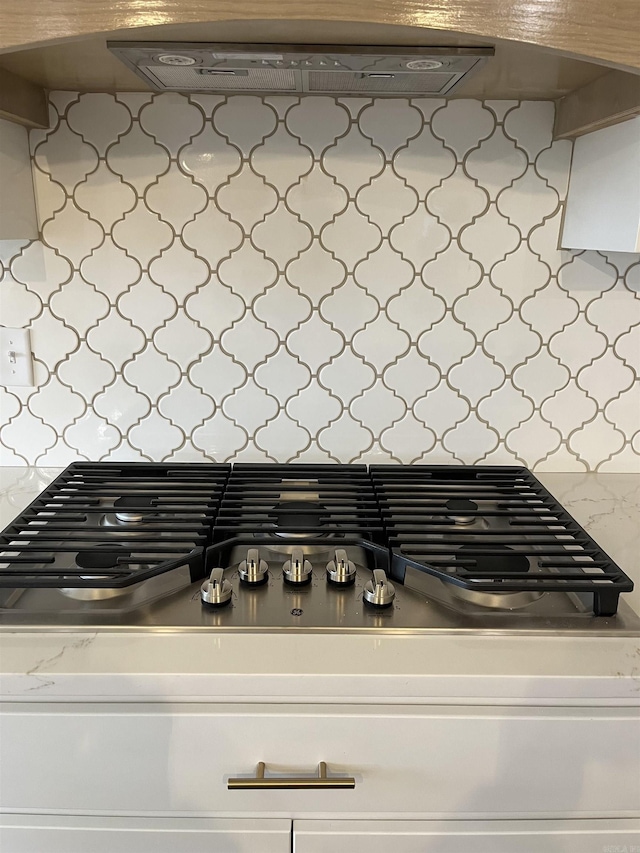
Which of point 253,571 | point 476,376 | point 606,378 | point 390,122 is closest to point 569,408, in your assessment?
point 606,378

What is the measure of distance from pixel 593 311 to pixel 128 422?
37.2 inches

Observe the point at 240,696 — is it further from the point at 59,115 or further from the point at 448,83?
the point at 59,115

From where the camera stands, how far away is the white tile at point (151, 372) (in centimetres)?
134

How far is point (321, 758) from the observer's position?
83cm

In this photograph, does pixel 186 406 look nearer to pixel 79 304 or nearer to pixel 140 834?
pixel 79 304

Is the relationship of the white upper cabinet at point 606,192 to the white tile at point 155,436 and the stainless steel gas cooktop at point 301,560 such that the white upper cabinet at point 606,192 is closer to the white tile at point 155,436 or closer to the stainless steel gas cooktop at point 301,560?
the stainless steel gas cooktop at point 301,560

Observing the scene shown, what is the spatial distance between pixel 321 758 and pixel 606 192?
3.08 feet

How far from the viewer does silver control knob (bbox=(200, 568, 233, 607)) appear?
0.91m

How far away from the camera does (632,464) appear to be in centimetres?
141

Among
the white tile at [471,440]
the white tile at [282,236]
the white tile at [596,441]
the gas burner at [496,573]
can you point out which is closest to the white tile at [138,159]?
the white tile at [282,236]

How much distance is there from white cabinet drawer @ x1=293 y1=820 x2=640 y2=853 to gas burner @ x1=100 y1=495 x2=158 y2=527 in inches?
20.4

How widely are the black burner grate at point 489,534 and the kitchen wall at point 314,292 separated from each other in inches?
5.2

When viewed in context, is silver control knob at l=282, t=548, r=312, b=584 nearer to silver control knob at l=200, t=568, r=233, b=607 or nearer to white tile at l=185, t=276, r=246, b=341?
silver control knob at l=200, t=568, r=233, b=607

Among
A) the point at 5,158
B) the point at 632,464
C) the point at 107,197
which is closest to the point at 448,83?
the point at 107,197
